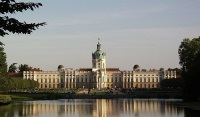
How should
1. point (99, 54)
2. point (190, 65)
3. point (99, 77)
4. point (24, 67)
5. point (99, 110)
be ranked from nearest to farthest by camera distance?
point (99, 110), point (190, 65), point (99, 54), point (99, 77), point (24, 67)

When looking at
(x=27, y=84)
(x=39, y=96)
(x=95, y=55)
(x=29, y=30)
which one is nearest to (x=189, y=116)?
(x=29, y=30)

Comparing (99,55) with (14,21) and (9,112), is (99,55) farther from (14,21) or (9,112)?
(14,21)

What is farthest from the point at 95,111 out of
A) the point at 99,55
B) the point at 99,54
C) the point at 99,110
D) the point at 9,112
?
the point at 99,54

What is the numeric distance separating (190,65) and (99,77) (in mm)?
113145

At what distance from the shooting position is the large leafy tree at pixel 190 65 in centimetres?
4761

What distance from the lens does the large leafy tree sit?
4761 centimetres

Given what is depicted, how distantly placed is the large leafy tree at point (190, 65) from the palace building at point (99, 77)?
104839 millimetres

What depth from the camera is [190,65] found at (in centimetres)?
5334

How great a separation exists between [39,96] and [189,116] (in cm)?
4599

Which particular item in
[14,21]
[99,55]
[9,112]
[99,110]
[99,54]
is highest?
[99,54]

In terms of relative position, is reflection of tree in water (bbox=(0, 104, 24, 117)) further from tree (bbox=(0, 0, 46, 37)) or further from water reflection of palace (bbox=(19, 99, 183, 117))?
tree (bbox=(0, 0, 46, 37))

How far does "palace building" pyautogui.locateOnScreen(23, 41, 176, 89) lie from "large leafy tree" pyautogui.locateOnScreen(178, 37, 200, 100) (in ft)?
344

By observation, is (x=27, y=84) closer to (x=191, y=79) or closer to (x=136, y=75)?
(x=136, y=75)

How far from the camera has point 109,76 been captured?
170250 millimetres
